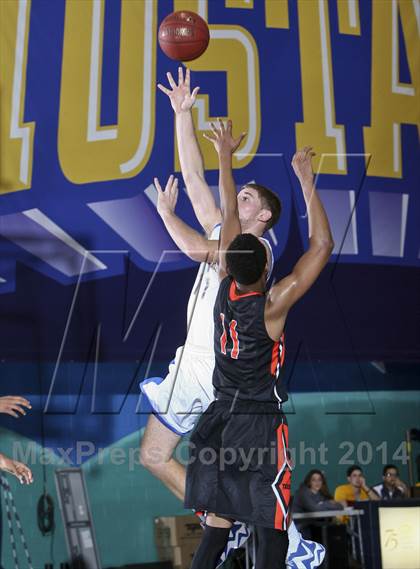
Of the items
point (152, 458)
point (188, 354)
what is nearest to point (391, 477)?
point (188, 354)

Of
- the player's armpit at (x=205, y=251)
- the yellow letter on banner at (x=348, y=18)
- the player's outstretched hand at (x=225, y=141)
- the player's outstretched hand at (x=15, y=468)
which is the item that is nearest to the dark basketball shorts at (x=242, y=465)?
the player's outstretched hand at (x=15, y=468)

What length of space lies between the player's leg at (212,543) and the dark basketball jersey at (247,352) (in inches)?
21.6

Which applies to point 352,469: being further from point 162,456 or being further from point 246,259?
point 246,259

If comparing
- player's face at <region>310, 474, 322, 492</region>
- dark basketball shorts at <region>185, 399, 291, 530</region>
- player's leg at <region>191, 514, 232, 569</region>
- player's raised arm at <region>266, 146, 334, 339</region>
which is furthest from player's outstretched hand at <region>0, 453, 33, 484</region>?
player's face at <region>310, 474, 322, 492</region>

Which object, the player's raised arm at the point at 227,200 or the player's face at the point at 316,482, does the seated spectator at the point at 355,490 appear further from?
the player's raised arm at the point at 227,200

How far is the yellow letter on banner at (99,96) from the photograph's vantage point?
23.1ft

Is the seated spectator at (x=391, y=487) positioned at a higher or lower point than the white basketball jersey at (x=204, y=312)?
lower

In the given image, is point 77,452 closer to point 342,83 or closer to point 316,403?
point 316,403

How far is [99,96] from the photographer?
7.20 m

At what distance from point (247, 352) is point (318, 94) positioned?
4.14m

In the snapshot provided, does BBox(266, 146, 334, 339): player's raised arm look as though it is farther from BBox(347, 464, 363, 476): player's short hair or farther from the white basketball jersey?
BBox(347, 464, 363, 476): player's short hair

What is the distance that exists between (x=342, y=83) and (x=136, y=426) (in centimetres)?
337

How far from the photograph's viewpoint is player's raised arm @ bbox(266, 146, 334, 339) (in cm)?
367

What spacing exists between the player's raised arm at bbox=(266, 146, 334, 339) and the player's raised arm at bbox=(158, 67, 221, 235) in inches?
50.5
